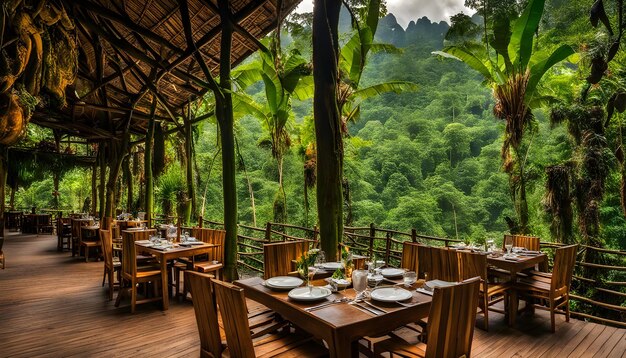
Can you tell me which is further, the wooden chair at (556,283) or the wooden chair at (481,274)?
the wooden chair at (556,283)

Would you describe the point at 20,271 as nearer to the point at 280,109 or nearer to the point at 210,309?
the point at 280,109

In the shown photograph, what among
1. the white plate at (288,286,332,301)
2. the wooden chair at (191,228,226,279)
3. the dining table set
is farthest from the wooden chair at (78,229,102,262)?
the white plate at (288,286,332,301)

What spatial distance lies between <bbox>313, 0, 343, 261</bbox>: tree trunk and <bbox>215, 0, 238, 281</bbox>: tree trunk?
5.06ft

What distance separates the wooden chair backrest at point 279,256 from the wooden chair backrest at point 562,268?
2745 millimetres

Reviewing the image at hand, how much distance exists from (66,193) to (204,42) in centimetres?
2342

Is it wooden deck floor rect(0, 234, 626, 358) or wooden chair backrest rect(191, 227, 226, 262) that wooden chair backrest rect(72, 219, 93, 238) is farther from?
wooden chair backrest rect(191, 227, 226, 262)

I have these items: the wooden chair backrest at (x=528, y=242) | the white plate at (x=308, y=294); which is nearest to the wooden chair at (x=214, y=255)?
the white plate at (x=308, y=294)

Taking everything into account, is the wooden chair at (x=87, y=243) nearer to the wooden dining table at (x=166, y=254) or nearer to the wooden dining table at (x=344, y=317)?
the wooden dining table at (x=166, y=254)

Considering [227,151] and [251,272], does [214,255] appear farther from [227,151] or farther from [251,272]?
[251,272]

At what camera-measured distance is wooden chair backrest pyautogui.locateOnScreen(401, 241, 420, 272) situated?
353cm

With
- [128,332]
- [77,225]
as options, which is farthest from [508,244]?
[77,225]

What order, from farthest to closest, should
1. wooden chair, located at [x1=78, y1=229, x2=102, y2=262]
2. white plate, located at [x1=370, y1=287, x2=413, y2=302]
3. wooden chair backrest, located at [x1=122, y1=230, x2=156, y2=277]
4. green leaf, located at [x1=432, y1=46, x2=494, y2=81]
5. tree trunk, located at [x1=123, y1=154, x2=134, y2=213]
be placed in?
tree trunk, located at [x1=123, y1=154, x2=134, y2=213] < wooden chair, located at [x1=78, y1=229, x2=102, y2=262] < green leaf, located at [x1=432, y1=46, x2=494, y2=81] < wooden chair backrest, located at [x1=122, y1=230, x2=156, y2=277] < white plate, located at [x1=370, y1=287, x2=413, y2=302]

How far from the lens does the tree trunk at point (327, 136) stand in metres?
3.64

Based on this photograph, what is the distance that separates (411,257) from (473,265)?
25.2 inches
